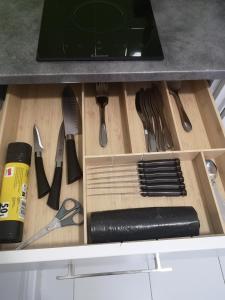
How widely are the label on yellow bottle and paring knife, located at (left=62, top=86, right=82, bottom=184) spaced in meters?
0.13

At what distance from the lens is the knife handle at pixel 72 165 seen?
711mm

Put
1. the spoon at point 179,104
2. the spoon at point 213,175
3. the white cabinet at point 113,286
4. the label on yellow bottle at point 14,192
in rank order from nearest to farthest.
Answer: the label on yellow bottle at point 14,192 < the spoon at point 213,175 < the spoon at point 179,104 < the white cabinet at point 113,286

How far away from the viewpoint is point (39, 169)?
0.71 metres

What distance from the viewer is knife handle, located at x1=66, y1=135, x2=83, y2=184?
0.71m

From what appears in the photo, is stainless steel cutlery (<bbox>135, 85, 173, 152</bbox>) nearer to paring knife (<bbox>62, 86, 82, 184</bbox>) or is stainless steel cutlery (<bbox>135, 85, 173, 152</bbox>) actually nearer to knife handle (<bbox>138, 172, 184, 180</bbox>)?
knife handle (<bbox>138, 172, 184, 180</bbox>)

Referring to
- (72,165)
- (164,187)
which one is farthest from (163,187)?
(72,165)

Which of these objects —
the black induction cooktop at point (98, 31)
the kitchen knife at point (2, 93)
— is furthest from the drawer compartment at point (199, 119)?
the kitchen knife at point (2, 93)

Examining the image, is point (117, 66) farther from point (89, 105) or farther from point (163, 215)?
point (163, 215)

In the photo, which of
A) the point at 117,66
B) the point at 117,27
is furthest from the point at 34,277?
the point at 117,27

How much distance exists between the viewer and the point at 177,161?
0.72m

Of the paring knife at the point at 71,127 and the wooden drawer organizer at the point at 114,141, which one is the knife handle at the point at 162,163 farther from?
the paring knife at the point at 71,127

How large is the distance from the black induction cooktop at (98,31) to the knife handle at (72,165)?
265 millimetres

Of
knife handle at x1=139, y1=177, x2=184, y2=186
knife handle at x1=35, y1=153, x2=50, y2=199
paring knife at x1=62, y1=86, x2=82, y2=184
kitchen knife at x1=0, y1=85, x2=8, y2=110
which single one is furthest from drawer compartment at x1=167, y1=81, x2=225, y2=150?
kitchen knife at x1=0, y1=85, x2=8, y2=110

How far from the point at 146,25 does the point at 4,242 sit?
0.72 m
